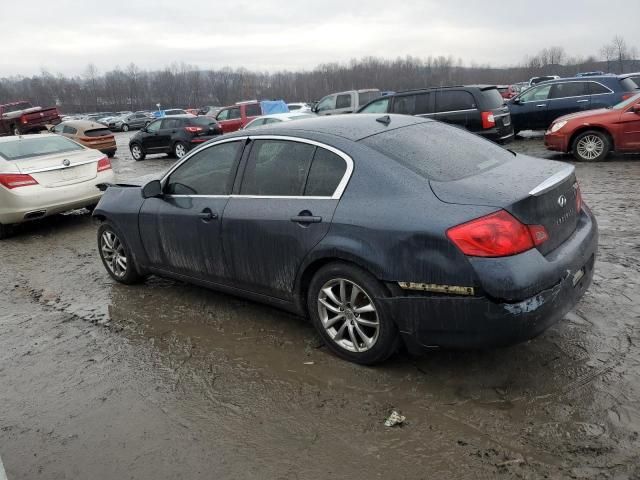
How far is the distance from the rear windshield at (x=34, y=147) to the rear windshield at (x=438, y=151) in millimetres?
6441

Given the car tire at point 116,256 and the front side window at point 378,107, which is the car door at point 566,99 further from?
the car tire at point 116,256

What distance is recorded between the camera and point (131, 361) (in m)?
3.87

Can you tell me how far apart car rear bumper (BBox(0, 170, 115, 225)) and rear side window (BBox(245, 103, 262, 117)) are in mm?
13342

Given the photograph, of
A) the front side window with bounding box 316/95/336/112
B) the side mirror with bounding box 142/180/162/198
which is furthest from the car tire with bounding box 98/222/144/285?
the front side window with bounding box 316/95/336/112

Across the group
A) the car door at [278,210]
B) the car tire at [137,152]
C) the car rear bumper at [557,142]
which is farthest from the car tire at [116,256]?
the car tire at [137,152]

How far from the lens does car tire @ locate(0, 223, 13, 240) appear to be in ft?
26.0

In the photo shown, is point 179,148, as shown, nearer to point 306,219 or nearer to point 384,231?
point 306,219

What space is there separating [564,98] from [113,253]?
505 inches

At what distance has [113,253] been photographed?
5.47 m

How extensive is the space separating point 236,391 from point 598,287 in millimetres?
3098

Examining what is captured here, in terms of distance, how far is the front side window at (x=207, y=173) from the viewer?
13.7 feet

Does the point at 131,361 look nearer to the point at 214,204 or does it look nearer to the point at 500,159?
the point at 214,204

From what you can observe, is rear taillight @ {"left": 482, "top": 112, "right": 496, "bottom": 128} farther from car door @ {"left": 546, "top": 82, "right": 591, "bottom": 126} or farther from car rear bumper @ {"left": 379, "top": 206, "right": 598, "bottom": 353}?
car rear bumper @ {"left": 379, "top": 206, "right": 598, "bottom": 353}

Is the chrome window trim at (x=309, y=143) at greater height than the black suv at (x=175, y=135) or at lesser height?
greater
